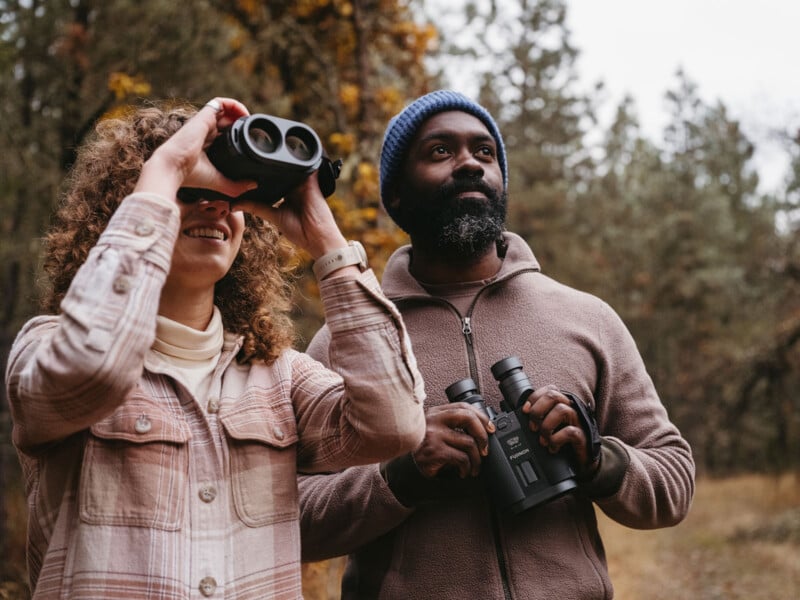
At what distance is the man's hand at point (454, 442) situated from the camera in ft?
7.29

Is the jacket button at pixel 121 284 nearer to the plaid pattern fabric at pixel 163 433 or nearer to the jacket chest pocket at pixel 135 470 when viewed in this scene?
the plaid pattern fabric at pixel 163 433

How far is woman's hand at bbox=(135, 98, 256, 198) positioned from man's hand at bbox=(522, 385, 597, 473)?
971 mm

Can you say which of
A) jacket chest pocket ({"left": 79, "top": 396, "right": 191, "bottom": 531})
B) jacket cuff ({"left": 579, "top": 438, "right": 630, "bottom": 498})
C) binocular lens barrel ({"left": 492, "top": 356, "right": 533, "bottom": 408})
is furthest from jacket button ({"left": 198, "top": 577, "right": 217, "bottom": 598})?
jacket cuff ({"left": 579, "top": 438, "right": 630, "bottom": 498})

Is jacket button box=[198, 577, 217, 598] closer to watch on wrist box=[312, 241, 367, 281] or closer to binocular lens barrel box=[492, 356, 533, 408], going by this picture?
watch on wrist box=[312, 241, 367, 281]

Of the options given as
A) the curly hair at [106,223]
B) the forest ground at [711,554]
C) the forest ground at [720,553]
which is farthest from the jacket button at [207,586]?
the forest ground at [720,553]

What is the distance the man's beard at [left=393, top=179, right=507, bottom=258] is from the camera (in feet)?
8.86

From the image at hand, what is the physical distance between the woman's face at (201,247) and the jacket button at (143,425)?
0.34m

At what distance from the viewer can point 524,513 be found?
2381 mm

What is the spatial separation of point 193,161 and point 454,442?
1.02 metres

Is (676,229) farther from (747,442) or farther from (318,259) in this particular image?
(318,259)

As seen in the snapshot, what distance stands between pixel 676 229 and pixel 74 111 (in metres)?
20.6

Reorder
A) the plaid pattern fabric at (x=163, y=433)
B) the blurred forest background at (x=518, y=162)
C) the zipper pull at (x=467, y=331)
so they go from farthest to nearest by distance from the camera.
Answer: the blurred forest background at (x=518, y=162)
the zipper pull at (x=467, y=331)
the plaid pattern fabric at (x=163, y=433)

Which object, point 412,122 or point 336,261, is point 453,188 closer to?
point 412,122

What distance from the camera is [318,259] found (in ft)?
6.45
